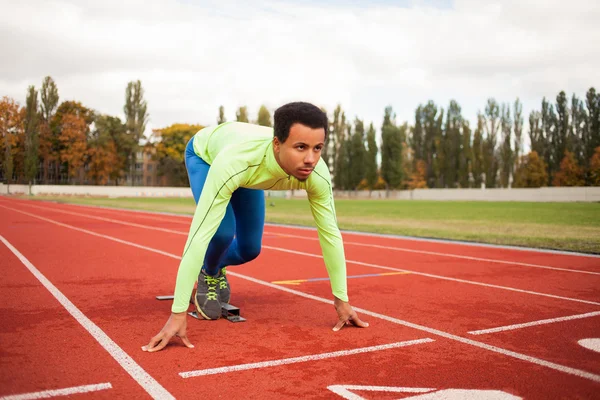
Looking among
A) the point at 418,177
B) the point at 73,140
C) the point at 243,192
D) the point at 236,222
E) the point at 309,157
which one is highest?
the point at 73,140

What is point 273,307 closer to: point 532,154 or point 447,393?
point 447,393

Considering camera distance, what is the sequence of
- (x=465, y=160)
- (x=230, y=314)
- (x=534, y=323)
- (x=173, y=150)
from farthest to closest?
(x=173, y=150) < (x=465, y=160) < (x=230, y=314) < (x=534, y=323)

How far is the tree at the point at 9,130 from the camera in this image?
6431cm

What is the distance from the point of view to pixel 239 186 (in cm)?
395

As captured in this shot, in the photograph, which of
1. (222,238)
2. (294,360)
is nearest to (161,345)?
(294,360)

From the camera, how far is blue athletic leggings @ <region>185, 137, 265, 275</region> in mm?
4582

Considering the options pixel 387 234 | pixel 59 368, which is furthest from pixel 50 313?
pixel 387 234

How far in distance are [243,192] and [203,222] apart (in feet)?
3.39

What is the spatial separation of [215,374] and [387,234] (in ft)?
36.6

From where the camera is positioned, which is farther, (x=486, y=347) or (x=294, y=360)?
(x=486, y=347)

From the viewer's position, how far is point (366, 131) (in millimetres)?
75562

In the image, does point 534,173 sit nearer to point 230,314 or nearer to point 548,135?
point 548,135

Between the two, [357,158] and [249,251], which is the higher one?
[357,158]

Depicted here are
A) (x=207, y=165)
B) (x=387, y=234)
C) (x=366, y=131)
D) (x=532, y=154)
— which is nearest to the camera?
(x=207, y=165)
